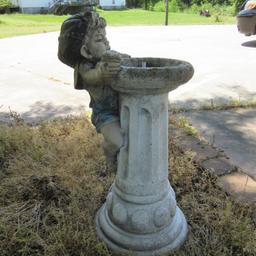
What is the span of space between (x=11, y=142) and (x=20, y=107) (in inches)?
57.8

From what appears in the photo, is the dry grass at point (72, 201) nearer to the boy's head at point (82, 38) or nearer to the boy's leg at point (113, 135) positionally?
the boy's leg at point (113, 135)

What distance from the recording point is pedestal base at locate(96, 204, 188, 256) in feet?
6.77

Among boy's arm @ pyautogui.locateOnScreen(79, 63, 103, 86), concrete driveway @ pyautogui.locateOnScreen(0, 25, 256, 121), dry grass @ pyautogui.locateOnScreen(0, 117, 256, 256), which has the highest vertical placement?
boy's arm @ pyautogui.locateOnScreen(79, 63, 103, 86)

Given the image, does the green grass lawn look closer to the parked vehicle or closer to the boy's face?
the parked vehicle

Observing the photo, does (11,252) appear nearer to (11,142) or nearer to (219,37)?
(11,142)

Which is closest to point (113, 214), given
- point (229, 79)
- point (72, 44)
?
point (72, 44)

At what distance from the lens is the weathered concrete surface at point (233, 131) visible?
3.08 m

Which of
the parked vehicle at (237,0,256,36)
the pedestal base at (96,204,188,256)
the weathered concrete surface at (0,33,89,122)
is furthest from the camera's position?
the parked vehicle at (237,0,256,36)

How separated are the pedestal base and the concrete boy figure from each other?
460 millimetres

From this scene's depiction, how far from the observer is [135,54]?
25.8ft

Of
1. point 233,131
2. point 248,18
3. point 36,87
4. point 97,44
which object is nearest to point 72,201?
point 97,44

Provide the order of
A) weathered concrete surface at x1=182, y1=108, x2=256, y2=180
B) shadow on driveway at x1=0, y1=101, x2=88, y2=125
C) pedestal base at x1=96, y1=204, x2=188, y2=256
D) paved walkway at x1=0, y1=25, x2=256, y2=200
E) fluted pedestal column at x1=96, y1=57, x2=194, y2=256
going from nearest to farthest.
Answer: fluted pedestal column at x1=96, y1=57, x2=194, y2=256
pedestal base at x1=96, y1=204, x2=188, y2=256
weathered concrete surface at x1=182, y1=108, x2=256, y2=180
paved walkway at x1=0, y1=25, x2=256, y2=200
shadow on driveway at x1=0, y1=101, x2=88, y2=125

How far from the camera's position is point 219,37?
10.9 metres

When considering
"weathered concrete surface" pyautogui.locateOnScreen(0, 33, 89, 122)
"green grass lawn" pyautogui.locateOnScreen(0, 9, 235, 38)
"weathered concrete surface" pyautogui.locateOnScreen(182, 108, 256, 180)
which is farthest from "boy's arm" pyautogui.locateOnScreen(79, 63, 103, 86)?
"green grass lawn" pyautogui.locateOnScreen(0, 9, 235, 38)
